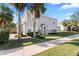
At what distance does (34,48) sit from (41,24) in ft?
1.65

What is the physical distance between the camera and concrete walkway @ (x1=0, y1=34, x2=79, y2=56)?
571 centimetres

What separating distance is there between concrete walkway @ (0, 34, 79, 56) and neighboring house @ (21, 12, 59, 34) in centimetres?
23

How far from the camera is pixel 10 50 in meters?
5.72

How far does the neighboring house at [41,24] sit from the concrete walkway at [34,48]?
23 centimetres

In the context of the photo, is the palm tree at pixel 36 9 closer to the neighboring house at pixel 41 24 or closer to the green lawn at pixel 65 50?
the neighboring house at pixel 41 24

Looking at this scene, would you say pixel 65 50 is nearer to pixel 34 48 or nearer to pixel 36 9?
pixel 34 48

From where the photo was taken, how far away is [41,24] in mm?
5910

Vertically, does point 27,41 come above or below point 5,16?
below

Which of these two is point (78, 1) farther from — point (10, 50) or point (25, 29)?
point (10, 50)

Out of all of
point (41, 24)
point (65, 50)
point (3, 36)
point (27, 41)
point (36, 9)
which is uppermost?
point (36, 9)

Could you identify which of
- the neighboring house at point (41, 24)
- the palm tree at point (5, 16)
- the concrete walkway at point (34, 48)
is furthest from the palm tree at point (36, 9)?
the palm tree at point (5, 16)

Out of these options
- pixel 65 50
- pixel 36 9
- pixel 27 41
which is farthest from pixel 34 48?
pixel 36 9

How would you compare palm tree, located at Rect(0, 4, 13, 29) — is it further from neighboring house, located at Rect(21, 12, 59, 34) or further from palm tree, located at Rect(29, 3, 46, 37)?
palm tree, located at Rect(29, 3, 46, 37)

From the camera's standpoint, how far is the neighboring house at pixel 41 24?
5.85 m
